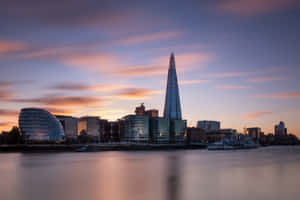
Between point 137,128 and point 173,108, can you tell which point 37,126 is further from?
point 173,108

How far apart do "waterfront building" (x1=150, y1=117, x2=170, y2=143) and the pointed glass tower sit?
920 cm

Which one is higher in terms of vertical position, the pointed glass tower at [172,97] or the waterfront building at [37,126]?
the pointed glass tower at [172,97]

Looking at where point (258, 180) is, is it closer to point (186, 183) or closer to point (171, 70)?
point (186, 183)

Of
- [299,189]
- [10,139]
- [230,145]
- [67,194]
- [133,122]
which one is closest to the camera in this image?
[67,194]

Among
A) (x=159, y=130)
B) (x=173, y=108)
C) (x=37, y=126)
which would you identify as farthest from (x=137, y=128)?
(x=37, y=126)

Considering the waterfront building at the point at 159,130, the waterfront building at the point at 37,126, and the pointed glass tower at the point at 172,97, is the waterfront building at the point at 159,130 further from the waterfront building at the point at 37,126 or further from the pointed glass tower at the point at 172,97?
the waterfront building at the point at 37,126

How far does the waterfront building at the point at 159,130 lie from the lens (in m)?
186

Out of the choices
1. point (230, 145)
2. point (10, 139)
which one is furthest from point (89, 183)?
point (230, 145)

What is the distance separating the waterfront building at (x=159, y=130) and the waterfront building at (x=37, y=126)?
5733cm

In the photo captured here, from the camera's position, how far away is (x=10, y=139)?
134 metres

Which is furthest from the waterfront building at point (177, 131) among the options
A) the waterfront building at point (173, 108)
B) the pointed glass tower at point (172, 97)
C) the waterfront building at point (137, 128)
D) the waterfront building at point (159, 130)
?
the waterfront building at point (137, 128)

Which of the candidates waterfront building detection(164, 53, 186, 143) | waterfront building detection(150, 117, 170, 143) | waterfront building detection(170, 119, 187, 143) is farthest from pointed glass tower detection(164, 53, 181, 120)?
waterfront building detection(150, 117, 170, 143)

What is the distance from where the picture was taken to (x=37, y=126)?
14788 centimetres

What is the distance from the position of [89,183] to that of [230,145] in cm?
13775
